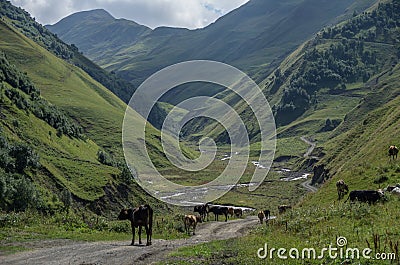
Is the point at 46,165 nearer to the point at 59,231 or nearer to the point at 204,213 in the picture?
the point at 204,213

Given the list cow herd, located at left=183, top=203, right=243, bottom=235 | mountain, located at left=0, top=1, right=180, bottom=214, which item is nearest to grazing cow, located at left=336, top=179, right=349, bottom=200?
cow herd, located at left=183, top=203, right=243, bottom=235

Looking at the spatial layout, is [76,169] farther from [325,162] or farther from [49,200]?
[325,162]

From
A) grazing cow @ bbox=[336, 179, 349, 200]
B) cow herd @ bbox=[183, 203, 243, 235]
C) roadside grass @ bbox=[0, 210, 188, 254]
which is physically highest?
grazing cow @ bbox=[336, 179, 349, 200]

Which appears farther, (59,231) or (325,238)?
(59,231)

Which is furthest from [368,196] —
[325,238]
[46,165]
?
[46,165]

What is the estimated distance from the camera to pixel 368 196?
34.4 meters

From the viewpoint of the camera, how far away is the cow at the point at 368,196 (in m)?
33.6

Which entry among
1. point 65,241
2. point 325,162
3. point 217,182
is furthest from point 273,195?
point 65,241

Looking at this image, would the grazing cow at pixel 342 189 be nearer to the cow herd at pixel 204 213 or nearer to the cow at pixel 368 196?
the cow at pixel 368 196

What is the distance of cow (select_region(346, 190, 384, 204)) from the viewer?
110 ft

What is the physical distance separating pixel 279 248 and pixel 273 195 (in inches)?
4652

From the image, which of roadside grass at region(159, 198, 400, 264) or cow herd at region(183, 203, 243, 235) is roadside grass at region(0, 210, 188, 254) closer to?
cow herd at region(183, 203, 243, 235)

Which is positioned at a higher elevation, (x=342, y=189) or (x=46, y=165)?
(x=46, y=165)

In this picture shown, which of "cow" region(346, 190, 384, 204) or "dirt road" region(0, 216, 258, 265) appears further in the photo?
"cow" region(346, 190, 384, 204)
